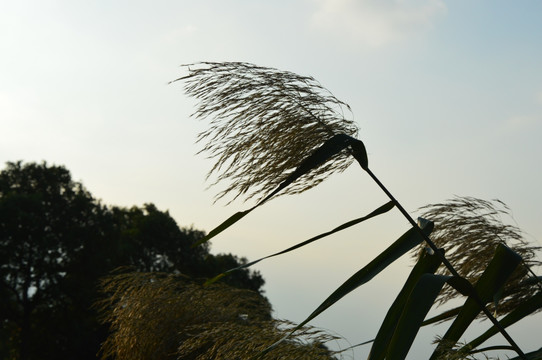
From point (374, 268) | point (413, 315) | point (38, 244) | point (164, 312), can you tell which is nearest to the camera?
point (413, 315)

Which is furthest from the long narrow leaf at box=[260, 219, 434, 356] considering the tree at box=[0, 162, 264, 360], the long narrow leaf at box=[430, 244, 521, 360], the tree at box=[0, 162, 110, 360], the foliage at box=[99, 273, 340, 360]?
the tree at box=[0, 162, 110, 360]

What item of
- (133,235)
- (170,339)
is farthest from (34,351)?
(170,339)

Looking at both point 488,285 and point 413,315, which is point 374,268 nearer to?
point 413,315

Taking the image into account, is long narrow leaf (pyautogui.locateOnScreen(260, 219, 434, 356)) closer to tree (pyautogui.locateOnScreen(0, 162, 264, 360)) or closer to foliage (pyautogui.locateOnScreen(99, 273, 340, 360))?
foliage (pyautogui.locateOnScreen(99, 273, 340, 360))

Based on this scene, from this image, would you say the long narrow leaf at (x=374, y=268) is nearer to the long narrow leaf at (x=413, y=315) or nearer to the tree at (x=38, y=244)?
the long narrow leaf at (x=413, y=315)

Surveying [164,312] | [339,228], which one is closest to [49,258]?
[164,312]

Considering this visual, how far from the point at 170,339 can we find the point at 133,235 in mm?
23600

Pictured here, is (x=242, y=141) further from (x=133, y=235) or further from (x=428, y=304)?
(x=133, y=235)

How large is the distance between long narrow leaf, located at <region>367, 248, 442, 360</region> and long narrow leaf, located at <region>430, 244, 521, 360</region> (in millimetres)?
133

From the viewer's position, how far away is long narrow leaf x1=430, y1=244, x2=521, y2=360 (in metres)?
1.74

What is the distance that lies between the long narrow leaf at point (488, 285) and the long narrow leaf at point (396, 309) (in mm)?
133

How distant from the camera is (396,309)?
5.65 ft

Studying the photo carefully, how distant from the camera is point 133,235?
27.5 metres

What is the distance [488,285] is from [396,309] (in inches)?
10.3
